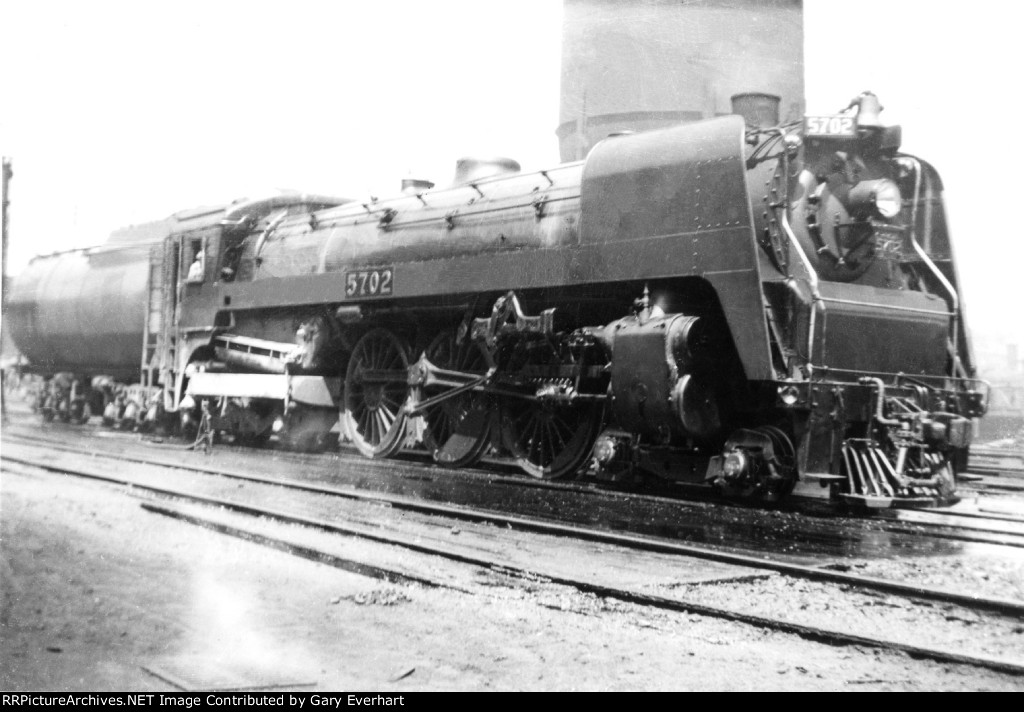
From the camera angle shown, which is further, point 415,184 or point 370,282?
point 415,184

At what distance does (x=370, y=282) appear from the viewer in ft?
34.6

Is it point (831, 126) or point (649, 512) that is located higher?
point (831, 126)

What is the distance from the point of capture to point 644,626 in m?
4.14

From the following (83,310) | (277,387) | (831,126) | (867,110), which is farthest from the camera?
(83,310)

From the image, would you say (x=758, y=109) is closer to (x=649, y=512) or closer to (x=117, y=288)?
(x=649, y=512)

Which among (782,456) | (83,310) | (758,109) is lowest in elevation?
(782,456)

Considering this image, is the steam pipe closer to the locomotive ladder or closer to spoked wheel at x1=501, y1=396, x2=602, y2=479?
spoked wheel at x1=501, y1=396, x2=602, y2=479

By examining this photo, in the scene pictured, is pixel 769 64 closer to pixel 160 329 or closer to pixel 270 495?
pixel 160 329

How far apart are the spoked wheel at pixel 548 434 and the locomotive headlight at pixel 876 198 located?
2615mm

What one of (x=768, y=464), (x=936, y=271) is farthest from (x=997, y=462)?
(x=768, y=464)

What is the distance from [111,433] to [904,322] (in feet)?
35.5

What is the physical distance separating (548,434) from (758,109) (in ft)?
10.9

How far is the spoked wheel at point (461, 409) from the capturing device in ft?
32.9

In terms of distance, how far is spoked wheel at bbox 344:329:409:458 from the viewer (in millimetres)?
10898
